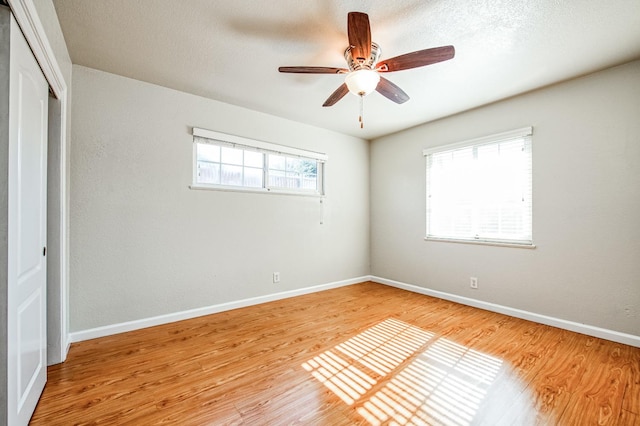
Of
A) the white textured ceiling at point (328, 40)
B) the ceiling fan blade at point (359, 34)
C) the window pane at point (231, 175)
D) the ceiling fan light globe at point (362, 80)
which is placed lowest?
the window pane at point (231, 175)

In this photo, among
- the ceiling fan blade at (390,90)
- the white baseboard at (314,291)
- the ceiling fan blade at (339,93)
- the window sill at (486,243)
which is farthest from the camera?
the window sill at (486,243)

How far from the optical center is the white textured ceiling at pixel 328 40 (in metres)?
1.79

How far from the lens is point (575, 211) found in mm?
2676

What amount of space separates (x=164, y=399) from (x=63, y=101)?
7.45ft

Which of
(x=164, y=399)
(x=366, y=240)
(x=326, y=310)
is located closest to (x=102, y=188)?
(x=164, y=399)

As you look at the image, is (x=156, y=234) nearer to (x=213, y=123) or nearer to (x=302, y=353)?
(x=213, y=123)

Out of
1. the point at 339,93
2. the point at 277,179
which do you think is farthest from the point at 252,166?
the point at 339,93

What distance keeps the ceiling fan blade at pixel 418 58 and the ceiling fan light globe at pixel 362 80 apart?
0.11 metres

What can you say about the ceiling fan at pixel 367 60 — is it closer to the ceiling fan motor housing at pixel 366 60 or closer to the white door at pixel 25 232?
Answer: the ceiling fan motor housing at pixel 366 60

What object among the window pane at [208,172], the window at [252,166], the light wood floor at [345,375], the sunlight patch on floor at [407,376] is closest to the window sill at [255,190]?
the window at [252,166]

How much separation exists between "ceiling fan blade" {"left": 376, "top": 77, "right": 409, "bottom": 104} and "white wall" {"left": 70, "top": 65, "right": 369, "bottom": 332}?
1756 mm

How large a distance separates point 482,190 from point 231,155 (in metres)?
3.16

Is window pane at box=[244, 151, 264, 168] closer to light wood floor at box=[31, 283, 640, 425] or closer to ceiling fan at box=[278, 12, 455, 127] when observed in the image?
ceiling fan at box=[278, 12, 455, 127]

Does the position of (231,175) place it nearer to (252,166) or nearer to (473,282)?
(252,166)
